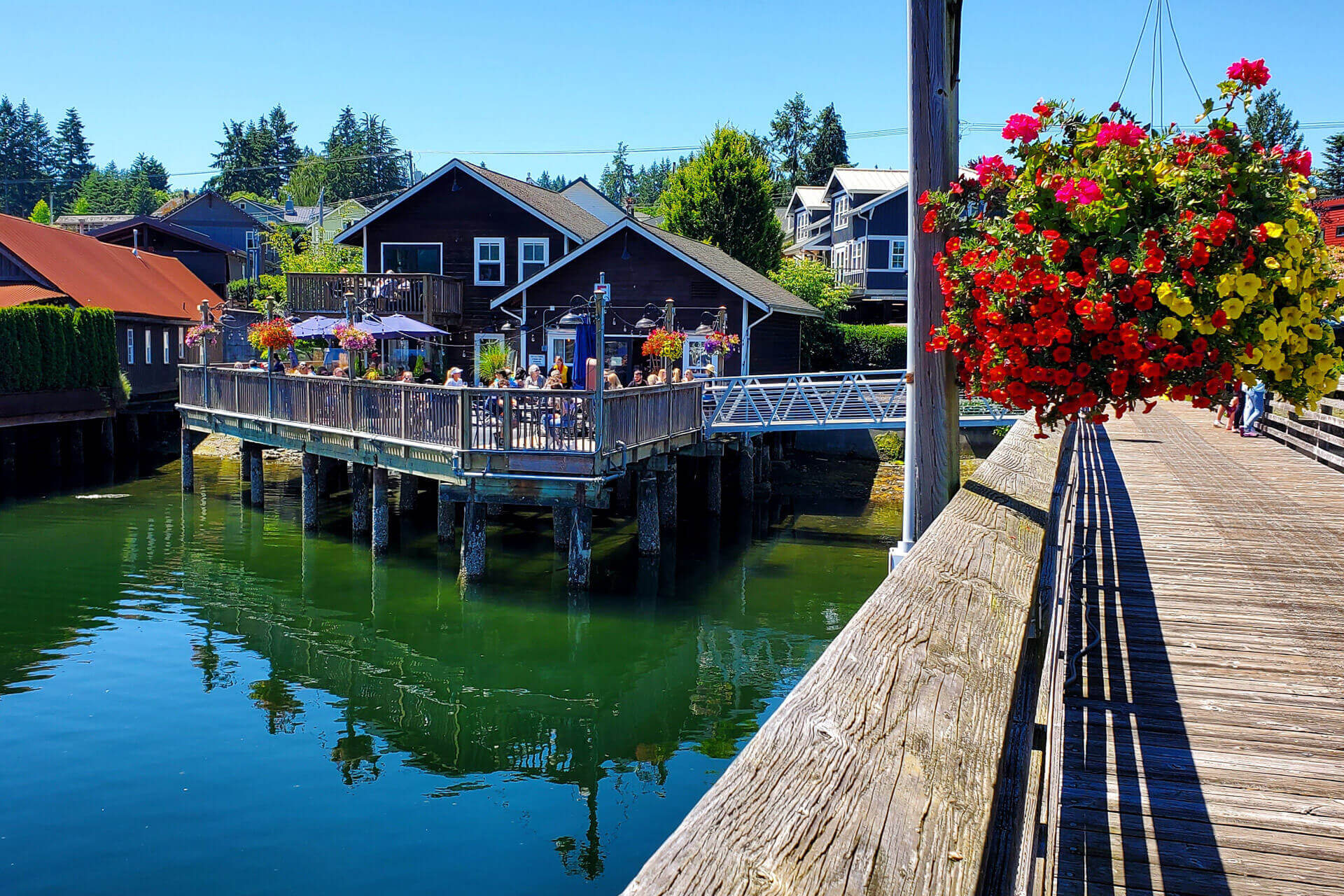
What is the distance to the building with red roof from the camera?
120 feet

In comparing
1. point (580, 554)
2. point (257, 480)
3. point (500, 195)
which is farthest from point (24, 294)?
point (580, 554)

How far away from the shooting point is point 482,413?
58.6ft

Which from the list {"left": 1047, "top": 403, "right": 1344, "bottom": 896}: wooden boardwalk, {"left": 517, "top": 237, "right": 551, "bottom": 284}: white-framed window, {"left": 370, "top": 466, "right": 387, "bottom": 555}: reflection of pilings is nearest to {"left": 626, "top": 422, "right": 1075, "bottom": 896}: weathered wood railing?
{"left": 1047, "top": 403, "right": 1344, "bottom": 896}: wooden boardwalk

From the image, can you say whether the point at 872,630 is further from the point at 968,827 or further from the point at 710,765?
the point at 710,765

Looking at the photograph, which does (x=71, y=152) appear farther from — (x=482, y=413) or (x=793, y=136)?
(x=482, y=413)

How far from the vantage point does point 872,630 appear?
251 cm

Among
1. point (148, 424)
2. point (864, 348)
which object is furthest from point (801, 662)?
point (148, 424)

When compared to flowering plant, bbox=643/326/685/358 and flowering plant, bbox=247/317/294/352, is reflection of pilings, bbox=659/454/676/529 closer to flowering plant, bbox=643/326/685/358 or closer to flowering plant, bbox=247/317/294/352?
flowering plant, bbox=643/326/685/358

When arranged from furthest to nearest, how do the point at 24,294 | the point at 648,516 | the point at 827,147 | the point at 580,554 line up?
the point at 827,147
the point at 24,294
the point at 648,516
the point at 580,554

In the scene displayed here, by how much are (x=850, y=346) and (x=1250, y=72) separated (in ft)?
125

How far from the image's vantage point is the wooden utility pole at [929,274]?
4602 mm

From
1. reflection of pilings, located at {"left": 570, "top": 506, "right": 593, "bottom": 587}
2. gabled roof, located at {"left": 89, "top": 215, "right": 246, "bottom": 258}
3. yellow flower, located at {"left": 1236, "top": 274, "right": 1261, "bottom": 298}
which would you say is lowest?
reflection of pilings, located at {"left": 570, "top": 506, "right": 593, "bottom": 587}

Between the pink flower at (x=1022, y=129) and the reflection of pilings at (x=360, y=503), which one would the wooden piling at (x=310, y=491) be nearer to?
the reflection of pilings at (x=360, y=503)

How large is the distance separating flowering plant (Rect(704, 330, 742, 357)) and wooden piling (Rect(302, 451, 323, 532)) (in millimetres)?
9286
